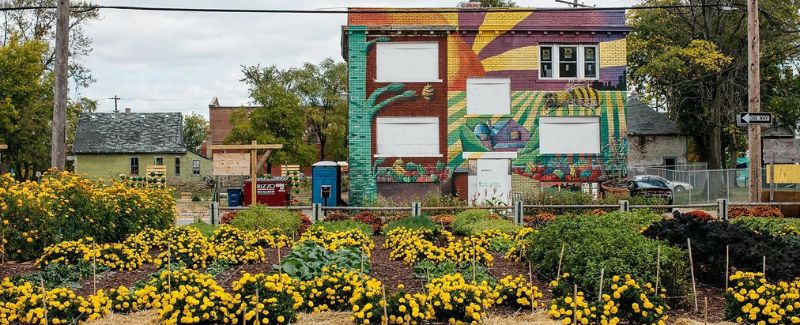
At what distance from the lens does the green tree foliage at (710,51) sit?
43594 millimetres

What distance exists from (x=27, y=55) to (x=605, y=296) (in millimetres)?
45699

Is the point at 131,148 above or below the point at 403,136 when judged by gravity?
above

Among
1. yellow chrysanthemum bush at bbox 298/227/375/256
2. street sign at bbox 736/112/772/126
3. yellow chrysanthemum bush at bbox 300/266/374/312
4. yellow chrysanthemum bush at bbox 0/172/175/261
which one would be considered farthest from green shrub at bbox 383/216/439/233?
street sign at bbox 736/112/772/126

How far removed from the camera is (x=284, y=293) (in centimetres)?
886

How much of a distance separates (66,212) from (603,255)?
10140 millimetres

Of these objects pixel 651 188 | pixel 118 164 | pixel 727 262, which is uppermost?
pixel 118 164

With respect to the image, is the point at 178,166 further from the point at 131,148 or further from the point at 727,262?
the point at 727,262

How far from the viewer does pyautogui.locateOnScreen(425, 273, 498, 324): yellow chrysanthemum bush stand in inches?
336

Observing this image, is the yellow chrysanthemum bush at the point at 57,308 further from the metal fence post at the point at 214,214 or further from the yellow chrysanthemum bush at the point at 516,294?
the metal fence post at the point at 214,214

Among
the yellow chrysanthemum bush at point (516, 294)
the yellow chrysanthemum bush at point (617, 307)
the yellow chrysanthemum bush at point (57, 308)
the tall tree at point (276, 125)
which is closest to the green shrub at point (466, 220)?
the yellow chrysanthemum bush at point (516, 294)

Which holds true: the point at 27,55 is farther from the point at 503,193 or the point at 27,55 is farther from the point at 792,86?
the point at 792,86

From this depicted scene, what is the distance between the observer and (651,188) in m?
37.5

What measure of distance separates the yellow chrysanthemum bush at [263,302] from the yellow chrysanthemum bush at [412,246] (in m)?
4.34

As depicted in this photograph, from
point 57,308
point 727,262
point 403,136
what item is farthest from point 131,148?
point 727,262
